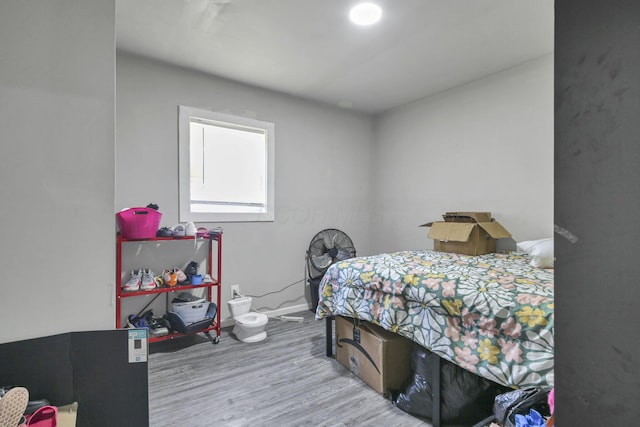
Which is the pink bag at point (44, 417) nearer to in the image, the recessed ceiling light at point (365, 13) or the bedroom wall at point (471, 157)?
the recessed ceiling light at point (365, 13)

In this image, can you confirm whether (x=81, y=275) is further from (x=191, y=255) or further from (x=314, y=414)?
(x=191, y=255)

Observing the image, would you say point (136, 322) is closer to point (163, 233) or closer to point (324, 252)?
point (163, 233)

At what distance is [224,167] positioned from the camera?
2.96 m

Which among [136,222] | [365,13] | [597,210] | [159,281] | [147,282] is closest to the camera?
[597,210]

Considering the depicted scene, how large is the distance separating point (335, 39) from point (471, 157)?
1.74 m

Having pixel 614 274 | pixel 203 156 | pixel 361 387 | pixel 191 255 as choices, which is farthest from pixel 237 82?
pixel 614 274

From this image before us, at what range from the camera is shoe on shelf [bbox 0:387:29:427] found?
3.02 ft

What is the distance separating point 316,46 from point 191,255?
2.08m

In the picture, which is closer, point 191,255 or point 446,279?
point 446,279

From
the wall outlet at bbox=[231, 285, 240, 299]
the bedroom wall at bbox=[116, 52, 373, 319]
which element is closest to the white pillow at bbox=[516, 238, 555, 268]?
the bedroom wall at bbox=[116, 52, 373, 319]

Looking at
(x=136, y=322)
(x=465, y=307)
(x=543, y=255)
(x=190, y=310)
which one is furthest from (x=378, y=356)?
(x=136, y=322)

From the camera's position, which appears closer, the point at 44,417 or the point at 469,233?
the point at 44,417

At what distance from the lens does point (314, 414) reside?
162 cm

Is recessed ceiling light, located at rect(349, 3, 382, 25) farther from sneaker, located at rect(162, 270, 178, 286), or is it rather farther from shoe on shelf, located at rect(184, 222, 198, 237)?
sneaker, located at rect(162, 270, 178, 286)
